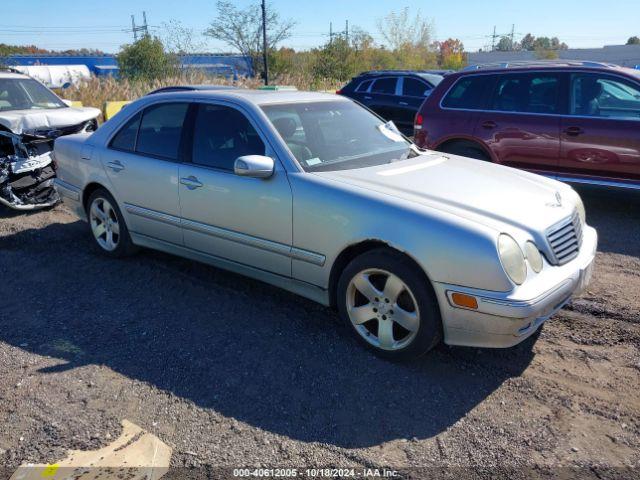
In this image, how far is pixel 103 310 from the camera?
4.43m

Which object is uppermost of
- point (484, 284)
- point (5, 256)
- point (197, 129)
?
point (197, 129)

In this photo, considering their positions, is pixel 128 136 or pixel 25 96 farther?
pixel 25 96

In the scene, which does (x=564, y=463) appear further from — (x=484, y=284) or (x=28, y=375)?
(x=28, y=375)

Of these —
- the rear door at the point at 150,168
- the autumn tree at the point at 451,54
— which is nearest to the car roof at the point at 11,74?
the rear door at the point at 150,168

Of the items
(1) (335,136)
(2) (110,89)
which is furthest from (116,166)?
(2) (110,89)

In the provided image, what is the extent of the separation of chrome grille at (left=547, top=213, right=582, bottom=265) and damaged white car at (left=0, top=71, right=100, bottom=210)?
20.3 ft

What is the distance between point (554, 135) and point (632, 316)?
308 centimetres

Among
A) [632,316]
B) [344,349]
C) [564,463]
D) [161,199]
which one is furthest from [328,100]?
[564,463]

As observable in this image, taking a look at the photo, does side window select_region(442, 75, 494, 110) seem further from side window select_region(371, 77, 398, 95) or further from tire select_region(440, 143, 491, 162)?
side window select_region(371, 77, 398, 95)

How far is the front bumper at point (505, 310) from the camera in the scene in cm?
308

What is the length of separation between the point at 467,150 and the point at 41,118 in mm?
5585

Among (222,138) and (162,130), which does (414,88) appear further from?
(222,138)

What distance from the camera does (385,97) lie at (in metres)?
12.5

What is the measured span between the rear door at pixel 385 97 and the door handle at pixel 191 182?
861cm
